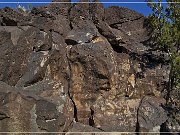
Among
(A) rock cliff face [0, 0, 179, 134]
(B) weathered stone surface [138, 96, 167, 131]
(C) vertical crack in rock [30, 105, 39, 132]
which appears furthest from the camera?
(B) weathered stone surface [138, 96, 167, 131]

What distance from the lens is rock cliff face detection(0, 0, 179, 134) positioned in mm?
12164

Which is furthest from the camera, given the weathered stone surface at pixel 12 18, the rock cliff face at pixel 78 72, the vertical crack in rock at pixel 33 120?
the weathered stone surface at pixel 12 18

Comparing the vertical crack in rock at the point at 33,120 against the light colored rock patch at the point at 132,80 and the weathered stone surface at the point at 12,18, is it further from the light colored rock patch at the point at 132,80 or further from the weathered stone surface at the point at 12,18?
the light colored rock patch at the point at 132,80

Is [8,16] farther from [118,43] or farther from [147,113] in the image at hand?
[147,113]

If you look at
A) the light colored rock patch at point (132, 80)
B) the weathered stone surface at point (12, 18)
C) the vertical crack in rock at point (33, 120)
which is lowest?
the vertical crack in rock at point (33, 120)

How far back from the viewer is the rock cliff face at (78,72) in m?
12.2

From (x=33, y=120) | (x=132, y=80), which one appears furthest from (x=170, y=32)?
(x=33, y=120)

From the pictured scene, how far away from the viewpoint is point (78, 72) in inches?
536

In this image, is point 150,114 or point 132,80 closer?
point 150,114

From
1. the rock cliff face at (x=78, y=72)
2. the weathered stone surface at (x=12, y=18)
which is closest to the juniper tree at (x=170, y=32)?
the rock cliff face at (x=78, y=72)

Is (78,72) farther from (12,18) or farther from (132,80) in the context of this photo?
(12,18)

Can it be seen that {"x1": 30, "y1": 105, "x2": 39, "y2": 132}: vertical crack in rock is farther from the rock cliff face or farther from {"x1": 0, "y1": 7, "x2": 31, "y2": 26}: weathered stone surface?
{"x1": 0, "y1": 7, "x2": 31, "y2": 26}: weathered stone surface

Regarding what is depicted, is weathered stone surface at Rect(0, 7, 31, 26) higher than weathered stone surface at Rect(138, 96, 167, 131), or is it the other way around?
weathered stone surface at Rect(0, 7, 31, 26)

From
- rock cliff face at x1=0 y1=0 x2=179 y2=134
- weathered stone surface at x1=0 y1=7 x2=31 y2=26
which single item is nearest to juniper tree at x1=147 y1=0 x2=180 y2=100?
rock cliff face at x1=0 y1=0 x2=179 y2=134
